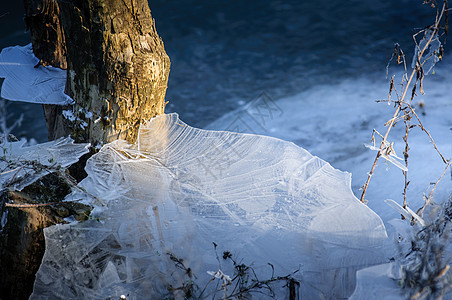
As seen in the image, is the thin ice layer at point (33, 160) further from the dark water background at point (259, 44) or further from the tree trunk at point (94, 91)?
the dark water background at point (259, 44)

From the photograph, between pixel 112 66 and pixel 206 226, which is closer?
pixel 206 226

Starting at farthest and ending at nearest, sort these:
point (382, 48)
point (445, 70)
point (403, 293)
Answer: point (382, 48)
point (445, 70)
point (403, 293)

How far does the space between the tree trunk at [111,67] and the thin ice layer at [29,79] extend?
0.17 m

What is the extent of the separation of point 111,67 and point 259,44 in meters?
5.54

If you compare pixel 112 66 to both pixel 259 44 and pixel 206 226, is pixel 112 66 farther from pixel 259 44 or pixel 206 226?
pixel 259 44

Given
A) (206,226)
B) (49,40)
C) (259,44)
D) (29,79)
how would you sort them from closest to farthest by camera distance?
(206,226) → (29,79) → (49,40) → (259,44)

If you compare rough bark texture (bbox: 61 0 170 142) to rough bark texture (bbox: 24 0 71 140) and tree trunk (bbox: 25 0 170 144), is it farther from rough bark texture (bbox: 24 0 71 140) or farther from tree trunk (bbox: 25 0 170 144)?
rough bark texture (bbox: 24 0 71 140)

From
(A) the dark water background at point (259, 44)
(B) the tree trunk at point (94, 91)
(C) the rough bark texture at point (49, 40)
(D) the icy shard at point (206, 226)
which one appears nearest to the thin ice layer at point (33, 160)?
(B) the tree trunk at point (94, 91)

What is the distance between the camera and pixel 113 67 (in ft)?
6.15

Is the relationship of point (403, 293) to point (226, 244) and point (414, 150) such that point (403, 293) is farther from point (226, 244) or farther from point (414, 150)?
point (414, 150)

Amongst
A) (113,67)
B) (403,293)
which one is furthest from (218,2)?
(403,293)

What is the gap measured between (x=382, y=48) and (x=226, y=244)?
19.6 ft

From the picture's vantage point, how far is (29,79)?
2.31 meters

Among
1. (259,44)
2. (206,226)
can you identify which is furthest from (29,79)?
(259,44)
